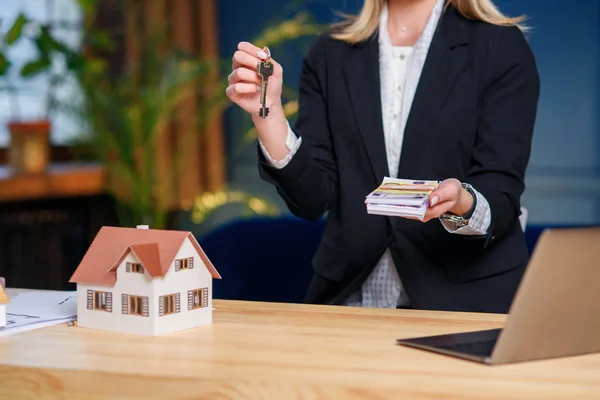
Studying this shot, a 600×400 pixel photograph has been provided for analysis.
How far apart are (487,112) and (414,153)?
19 cm

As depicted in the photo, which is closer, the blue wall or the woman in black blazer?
the woman in black blazer

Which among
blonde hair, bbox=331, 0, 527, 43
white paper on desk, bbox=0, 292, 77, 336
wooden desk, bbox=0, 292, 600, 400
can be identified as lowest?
white paper on desk, bbox=0, 292, 77, 336

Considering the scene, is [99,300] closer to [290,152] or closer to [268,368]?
[268,368]

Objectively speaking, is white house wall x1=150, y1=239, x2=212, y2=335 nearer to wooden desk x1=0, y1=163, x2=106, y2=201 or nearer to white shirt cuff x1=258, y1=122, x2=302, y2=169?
white shirt cuff x1=258, y1=122, x2=302, y2=169

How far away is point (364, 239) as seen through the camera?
190cm

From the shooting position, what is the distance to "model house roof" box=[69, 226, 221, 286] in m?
1.25

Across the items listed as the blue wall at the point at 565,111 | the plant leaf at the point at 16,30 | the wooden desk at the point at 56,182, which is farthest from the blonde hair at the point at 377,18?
the wooden desk at the point at 56,182

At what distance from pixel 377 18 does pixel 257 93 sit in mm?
584

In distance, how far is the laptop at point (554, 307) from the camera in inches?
39.9

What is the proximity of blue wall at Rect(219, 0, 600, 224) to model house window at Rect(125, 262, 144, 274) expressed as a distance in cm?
288

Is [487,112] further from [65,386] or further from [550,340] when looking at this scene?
[65,386]

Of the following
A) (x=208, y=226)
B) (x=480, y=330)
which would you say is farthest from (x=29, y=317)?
(x=208, y=226)

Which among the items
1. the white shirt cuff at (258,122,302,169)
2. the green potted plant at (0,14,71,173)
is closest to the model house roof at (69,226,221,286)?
the white shirt cuff at (258,122,302,169)

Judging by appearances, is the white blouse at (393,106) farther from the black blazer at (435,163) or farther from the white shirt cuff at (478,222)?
the white shirt cuff at (478,222)
